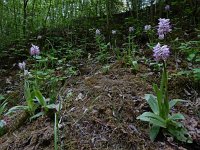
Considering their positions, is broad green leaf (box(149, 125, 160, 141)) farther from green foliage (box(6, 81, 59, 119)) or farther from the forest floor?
green foliage (box(6, 81, 59, 119))

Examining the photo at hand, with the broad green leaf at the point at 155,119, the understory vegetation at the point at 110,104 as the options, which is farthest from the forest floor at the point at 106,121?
the broad green leaf at the point at 155,119

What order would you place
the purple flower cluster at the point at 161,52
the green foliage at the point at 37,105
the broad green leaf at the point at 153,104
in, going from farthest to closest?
1. the green foliage at the point at 37,105
2. the broad green leaf at the point at 153,104
3. the purple flower cluster at the point at 161,52

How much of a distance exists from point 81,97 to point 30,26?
5.96 meters

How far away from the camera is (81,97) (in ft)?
9.07

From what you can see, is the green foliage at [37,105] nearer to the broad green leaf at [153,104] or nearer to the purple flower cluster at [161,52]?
the broad green leaf at [153,104]

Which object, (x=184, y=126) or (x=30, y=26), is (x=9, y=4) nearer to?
(x=30, y=26)

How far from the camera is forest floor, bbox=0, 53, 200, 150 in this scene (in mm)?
2102

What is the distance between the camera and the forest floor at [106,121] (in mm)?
2102

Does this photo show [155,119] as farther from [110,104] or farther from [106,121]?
[110,104]

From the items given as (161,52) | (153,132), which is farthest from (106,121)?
(161,52)

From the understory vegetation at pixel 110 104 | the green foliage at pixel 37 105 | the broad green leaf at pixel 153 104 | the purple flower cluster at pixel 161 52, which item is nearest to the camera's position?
the purple flower cluster at pixel 161 52

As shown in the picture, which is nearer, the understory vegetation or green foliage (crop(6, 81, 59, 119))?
the understory vegetation

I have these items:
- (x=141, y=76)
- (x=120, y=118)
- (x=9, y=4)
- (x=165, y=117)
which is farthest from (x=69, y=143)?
(x=9, y=4)

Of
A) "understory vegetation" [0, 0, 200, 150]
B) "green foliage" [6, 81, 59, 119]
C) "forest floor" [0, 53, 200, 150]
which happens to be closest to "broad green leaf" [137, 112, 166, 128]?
"understory vegetation" [0, 0, 200, 150]
